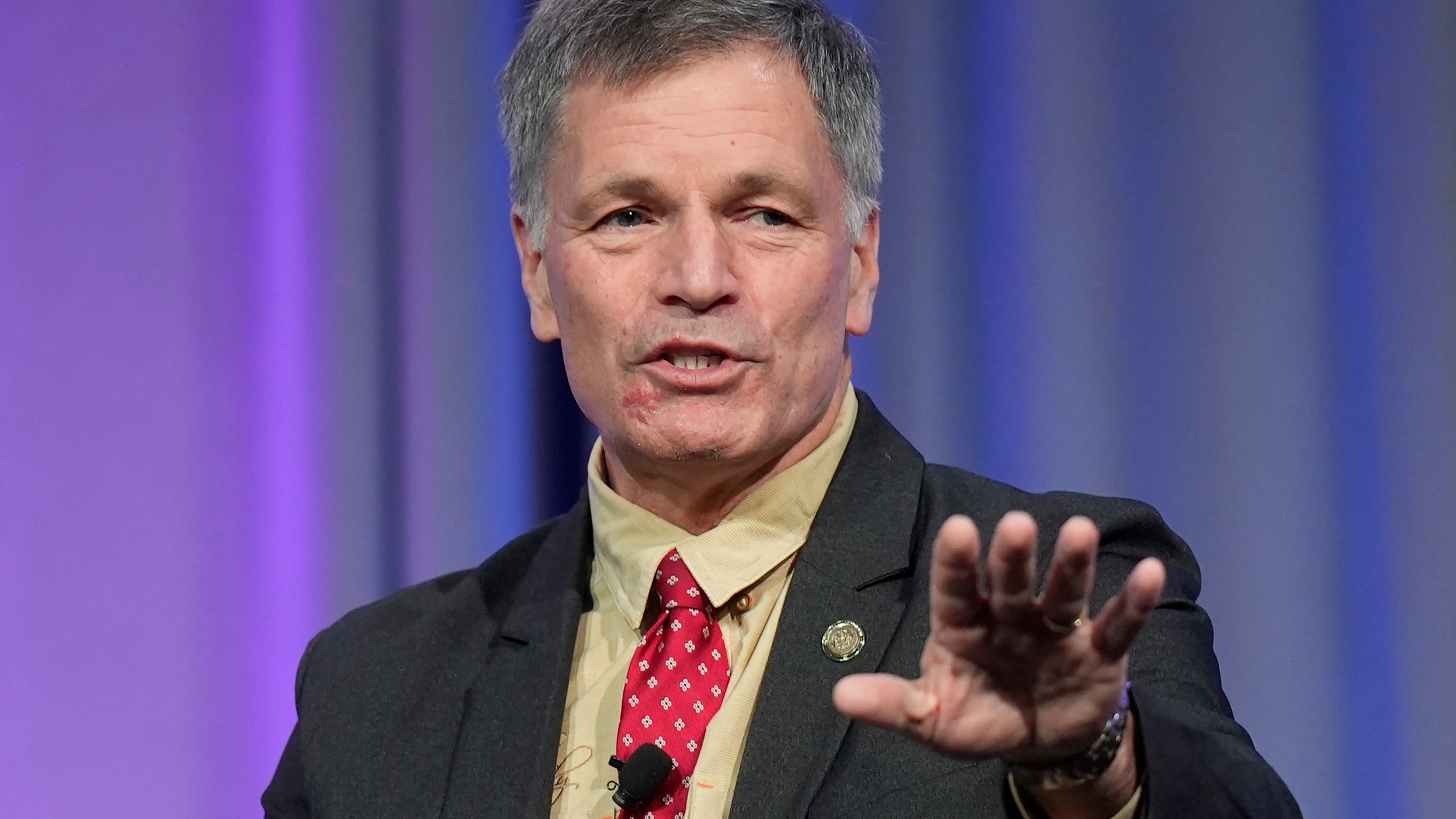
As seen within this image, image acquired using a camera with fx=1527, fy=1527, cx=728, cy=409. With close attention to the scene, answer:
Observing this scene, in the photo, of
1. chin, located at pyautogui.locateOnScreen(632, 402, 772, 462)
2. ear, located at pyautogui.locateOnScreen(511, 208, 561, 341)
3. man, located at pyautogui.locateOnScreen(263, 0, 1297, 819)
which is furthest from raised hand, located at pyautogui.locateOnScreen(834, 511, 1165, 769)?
ear, located at pyautogui.locateOnScreen(511, 208, 561, 341)

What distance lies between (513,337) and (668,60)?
3.03 ft

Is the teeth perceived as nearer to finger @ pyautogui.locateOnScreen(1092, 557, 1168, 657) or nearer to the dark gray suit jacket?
the dark gray suit jacket

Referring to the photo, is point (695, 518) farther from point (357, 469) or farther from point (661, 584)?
point (357, 469)

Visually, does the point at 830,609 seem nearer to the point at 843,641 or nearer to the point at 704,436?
the point at 843,641

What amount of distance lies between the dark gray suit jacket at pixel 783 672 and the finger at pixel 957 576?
21 centimetres

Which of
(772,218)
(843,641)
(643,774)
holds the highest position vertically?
(772,218)

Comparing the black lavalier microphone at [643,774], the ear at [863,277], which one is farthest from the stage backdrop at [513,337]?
the black lavalier microphone at [643,774]

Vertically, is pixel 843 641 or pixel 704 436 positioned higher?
pixel 704 436

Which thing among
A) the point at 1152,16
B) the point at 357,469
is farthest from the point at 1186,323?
the point at 357,469

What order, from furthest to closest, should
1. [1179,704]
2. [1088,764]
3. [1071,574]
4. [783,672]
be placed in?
[783,672], [1179,704], [1088,764], [1071,574]

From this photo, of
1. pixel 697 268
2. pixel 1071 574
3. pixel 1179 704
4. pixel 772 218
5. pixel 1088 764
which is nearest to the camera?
pixel 1071 574

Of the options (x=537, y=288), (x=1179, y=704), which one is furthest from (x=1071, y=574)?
Answer: (x=537, y=288)

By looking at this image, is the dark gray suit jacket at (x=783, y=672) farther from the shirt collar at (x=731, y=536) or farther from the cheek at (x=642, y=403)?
the cheek at (x=642, y=403)

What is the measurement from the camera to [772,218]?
71.9 inches
